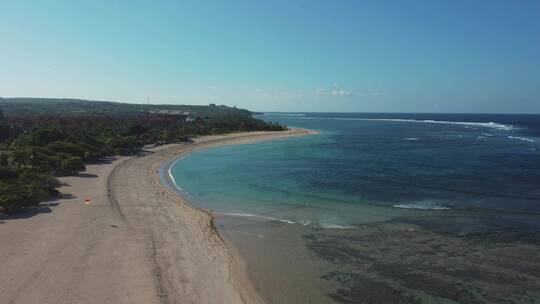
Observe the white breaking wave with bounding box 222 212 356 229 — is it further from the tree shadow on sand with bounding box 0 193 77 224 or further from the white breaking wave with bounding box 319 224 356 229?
the tree shadow on sand with bounding box 0 193 77 224

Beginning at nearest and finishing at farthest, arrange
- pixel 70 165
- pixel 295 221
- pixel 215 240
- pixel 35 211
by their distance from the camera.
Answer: pixel 215 240
pixel 35 211
pixel 295 221
pixel 70 165

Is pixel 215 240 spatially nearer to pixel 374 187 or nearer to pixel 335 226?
pixel 335 226

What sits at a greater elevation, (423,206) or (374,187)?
(374,187)

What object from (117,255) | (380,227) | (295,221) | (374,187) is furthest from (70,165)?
(380,227)

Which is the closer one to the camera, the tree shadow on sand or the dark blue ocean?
the tree shadow on sand

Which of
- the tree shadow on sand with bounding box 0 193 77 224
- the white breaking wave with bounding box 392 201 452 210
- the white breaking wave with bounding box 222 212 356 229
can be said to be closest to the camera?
the tree shadow on sand with bounding box 0 193 77 224

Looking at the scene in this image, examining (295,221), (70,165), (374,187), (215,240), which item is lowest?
(215,240)

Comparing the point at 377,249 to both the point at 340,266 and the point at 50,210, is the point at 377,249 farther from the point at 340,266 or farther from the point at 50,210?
the point at 50,210

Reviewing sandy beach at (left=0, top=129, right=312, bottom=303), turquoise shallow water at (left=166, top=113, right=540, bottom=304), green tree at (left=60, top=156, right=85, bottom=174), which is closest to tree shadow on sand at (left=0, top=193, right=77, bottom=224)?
sandy beach at (left=0, top=129, right=312, bottom=303)
